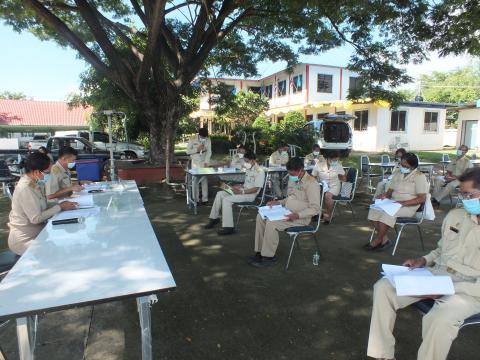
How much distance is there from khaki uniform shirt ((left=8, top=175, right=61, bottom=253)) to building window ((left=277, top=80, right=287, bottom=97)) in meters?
25.4

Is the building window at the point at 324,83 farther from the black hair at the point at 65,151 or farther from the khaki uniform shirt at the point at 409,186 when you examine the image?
the black hair at the point at 65,151

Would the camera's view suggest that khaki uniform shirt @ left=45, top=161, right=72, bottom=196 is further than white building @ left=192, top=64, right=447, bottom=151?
No

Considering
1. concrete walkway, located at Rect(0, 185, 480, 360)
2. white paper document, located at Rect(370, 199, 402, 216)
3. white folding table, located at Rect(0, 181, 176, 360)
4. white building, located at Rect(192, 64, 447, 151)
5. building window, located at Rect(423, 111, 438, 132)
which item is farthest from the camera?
building window, located at Rect(423, 111, 438, 132)

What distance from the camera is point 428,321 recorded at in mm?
1993

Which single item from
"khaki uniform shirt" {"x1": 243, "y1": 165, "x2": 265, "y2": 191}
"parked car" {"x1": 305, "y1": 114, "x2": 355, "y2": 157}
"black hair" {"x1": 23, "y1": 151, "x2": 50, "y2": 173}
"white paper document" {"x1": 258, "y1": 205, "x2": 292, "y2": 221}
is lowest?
"white paper document" {"x1": 258, "y1": 205, "x2": 292, "y2": 221}

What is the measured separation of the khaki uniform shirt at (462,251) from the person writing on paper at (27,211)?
3.28m

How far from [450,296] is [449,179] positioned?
5.79 m

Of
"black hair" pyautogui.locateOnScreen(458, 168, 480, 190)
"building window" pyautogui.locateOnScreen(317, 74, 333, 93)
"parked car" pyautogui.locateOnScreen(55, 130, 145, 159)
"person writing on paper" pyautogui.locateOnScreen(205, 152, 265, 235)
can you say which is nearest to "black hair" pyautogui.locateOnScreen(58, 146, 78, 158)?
"person writing on paper" pyautogui.locateOnScreen(205, 152, 265, 235)

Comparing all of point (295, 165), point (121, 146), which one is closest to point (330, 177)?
point (295, 165)

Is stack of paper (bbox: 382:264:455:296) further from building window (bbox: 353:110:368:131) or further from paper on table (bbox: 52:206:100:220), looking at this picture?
building window (bbox: 353:110:368:131)

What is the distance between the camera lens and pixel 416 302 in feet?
7.51

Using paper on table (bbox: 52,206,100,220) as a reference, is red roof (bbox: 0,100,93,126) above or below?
above

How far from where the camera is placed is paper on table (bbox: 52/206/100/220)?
312 cm

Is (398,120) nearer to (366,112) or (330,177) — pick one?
(366,112)
